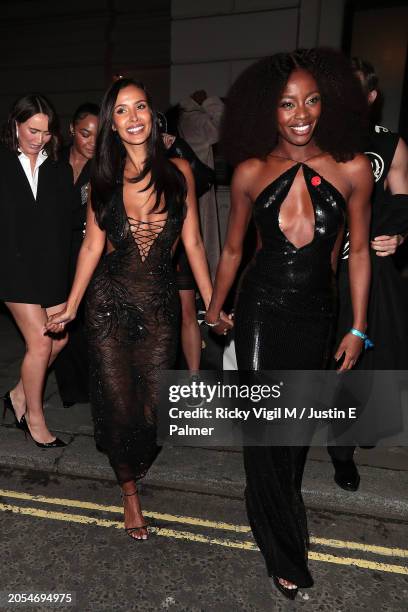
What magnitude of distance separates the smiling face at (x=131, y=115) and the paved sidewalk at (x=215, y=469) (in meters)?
2.15

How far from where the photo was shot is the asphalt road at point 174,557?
2.40 metres

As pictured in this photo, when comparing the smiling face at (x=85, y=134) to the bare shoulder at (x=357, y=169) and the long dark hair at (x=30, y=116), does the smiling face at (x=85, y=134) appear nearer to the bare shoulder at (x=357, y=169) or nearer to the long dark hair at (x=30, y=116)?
the long dark hair at (x=30, y=116)

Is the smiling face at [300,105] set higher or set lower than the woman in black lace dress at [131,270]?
higher

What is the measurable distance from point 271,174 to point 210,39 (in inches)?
250

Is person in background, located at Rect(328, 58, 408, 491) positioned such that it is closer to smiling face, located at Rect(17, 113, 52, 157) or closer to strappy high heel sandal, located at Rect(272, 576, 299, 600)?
strappy high heel sandal, located at Rect(272, 576, 299, 600)

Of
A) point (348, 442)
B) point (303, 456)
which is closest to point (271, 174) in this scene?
point (303, 456)

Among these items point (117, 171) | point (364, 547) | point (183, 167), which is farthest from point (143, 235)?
point (364, 547)

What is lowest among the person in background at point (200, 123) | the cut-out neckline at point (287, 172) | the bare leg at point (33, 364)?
the bare leg at point (33, 364)

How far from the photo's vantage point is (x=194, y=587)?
2479 millimetres

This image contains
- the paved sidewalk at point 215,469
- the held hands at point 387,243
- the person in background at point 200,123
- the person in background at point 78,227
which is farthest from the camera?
the person in background at point 200,123

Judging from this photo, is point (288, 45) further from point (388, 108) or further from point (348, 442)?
point (348, 442)

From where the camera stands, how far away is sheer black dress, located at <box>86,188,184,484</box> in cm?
262

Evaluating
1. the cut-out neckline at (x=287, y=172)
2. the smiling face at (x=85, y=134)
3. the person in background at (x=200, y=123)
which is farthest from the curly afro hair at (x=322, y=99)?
the person in background at (x=200, y=123)

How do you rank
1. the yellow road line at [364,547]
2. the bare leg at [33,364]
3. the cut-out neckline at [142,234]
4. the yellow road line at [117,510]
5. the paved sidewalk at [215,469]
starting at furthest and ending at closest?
the bare leg at [33,364] → the paved sidewalk at [215,469] → the yellow road line at [117,510] → the yellow road line at [364,547] → the cut-out neckline at [142,234]
